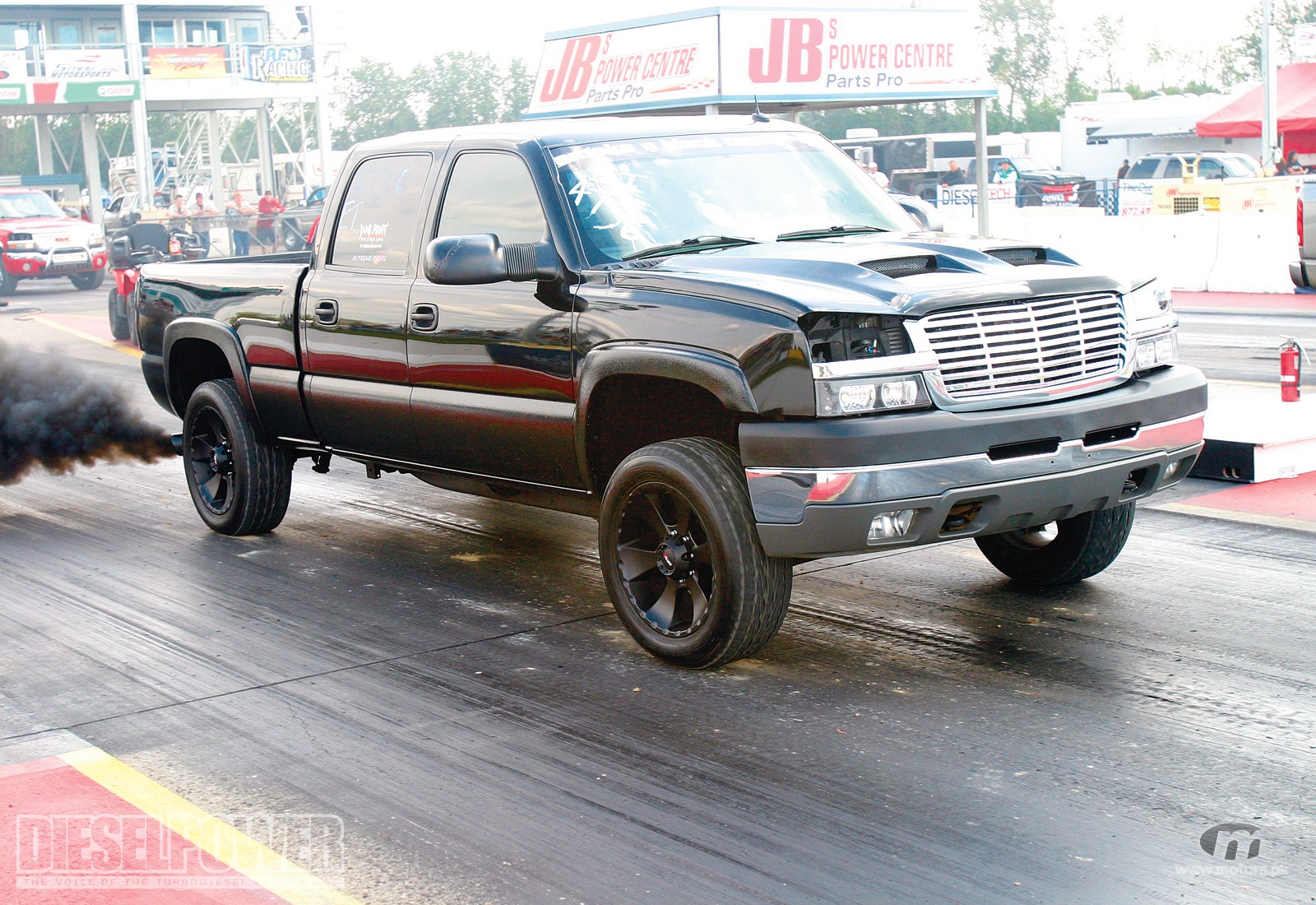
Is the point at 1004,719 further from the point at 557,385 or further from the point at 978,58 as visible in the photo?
the point at 978,58

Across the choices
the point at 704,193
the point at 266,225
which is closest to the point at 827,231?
the point at 704,193

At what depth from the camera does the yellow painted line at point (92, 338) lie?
61.2 feet

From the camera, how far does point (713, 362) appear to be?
499 cm

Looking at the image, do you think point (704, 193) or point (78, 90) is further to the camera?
point (78, 90)

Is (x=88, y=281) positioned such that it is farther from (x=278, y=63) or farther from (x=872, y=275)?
Result: (x=872, y=275)

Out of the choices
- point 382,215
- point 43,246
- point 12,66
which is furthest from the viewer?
point 12,66

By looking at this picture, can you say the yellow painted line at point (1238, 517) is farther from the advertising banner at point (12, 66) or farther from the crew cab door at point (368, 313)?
the advertising banner at point (12, 66)

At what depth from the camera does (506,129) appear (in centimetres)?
630

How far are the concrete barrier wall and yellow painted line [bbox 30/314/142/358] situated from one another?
11.9 m

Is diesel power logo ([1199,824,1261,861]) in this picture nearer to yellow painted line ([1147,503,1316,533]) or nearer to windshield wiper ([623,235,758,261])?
windshield wiper ([623,235,758,261])

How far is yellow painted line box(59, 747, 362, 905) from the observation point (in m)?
3.74

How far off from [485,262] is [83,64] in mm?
49808

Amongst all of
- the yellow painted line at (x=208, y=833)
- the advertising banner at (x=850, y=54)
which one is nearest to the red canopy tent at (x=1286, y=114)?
the advertising banner at (x=850, y=54)

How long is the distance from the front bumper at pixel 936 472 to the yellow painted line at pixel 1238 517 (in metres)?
2.52
